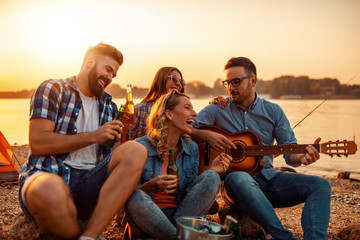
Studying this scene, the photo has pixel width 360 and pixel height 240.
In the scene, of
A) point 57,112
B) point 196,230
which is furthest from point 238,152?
point 57,112

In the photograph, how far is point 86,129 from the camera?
3283mm

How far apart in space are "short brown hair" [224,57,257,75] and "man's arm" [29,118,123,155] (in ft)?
6.34

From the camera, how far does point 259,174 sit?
151 inches

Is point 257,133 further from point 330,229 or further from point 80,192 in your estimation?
point 80,192

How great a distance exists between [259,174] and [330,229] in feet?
4.20

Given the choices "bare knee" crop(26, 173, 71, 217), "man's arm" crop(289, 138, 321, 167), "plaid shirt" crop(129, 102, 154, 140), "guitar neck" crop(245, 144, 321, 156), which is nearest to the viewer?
"bare knee" crop(26, 173, 71, 217)

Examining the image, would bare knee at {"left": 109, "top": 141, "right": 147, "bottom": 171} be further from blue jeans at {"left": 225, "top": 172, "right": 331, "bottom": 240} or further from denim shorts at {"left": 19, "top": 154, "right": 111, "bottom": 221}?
blue jeans at {"left": 225, "top": 172, "right": 331, "bottom": 240}

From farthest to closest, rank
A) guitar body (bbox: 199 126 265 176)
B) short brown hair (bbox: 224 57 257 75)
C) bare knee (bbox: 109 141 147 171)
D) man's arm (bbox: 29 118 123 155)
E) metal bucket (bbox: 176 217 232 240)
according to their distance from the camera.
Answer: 1. short brown hair (bbox: 224 57 257 75)
2. guitar body (bbox: 199 126 265 176)
3. man's arm (bbox: 29 118 123 155)
4. bare knee (bbox: 109 141 147 171)
5. metal bucket (bbox: 176 217 232 240)

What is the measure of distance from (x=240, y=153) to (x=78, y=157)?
190 cm

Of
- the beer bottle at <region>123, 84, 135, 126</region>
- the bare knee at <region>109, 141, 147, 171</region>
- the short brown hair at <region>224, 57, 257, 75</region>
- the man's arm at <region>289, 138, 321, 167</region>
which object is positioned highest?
the short brown hair at <region>224, 57, 257, 75</region>

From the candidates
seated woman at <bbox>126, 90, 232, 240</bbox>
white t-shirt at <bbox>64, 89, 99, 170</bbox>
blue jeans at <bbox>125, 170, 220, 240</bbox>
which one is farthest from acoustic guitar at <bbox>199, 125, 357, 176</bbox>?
white t-shirt at <bbox>64, 89, 99, 170</bbox>

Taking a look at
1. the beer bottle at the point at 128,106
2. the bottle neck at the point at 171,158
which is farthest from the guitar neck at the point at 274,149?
the beer bottle at the point at 128,106

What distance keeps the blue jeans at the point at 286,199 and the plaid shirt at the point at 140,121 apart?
65.2 inches

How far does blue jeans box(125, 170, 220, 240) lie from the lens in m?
2.77
